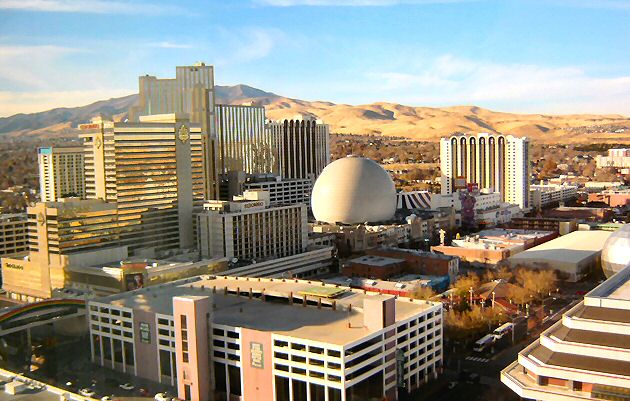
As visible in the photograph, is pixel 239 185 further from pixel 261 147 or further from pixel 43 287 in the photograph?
pixel 43 287

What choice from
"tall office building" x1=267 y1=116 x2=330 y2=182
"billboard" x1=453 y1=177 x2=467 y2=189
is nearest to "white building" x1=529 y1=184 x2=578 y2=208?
"billboard" x1=453 y1=177 x2=467 y2=189

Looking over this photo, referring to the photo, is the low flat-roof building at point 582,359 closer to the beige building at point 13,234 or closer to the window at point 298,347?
the window at point 298,347

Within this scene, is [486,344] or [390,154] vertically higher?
[390,154]

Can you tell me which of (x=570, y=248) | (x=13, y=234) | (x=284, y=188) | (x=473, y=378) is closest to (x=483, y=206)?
(x=570, y=248)

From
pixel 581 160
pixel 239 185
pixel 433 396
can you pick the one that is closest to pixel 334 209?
pixel 239 185

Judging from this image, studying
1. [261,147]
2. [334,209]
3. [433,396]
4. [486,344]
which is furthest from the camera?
[261,147]

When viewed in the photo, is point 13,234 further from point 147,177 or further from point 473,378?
point 473,378

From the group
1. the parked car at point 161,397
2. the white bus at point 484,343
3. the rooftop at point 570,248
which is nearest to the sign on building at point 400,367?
the white bus at point 484,343
